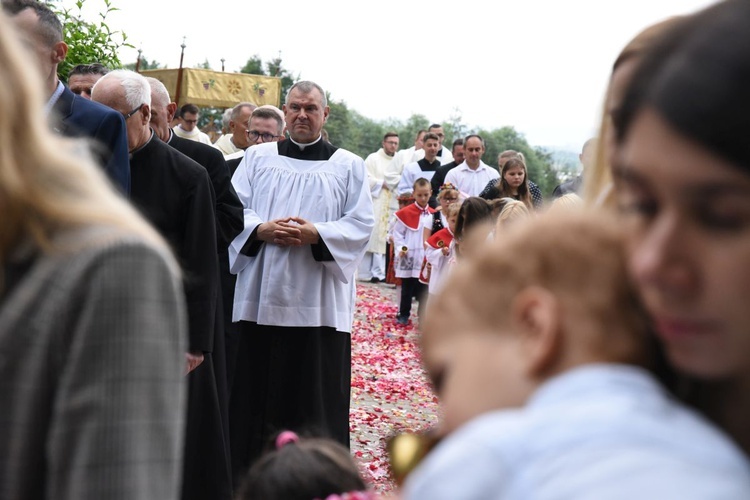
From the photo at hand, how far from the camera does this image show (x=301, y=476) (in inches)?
93.4

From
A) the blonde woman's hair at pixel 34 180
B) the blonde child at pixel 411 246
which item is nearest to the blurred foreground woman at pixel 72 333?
the blonde woman's hair at pixel 34 180

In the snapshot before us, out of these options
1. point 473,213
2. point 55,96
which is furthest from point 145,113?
point 473,213

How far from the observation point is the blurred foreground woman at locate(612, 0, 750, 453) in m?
0.94

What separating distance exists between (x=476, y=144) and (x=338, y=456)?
12025 mm

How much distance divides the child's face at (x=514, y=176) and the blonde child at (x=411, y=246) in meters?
3.78

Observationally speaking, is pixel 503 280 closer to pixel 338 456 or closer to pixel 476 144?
pixel 338 456

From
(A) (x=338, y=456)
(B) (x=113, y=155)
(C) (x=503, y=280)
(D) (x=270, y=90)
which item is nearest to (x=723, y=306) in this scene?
(C) (x=503, y=280)

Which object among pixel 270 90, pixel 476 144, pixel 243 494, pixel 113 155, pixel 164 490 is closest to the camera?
pixel 164 490

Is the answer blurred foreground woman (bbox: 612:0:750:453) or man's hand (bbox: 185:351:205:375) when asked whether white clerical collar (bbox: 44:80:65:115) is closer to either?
man's hand (bbox: 185:351:205:375)

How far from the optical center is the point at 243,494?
2.43m

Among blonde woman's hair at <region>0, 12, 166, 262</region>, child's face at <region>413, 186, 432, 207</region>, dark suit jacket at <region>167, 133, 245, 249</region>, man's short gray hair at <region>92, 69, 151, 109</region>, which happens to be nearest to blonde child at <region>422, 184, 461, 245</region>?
child's face at <region>413, 186, 432, 207</region>

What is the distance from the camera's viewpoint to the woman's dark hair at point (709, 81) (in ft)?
3.11

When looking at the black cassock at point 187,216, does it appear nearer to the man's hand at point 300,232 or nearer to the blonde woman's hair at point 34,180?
the man's hand at point 300,232

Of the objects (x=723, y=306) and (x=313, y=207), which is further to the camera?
(x=313, y=207)
